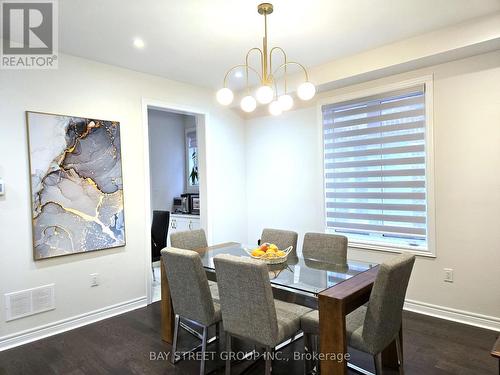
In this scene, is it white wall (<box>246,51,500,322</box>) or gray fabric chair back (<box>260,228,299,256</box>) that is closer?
white wall (<box>246,51,500,322</box>)

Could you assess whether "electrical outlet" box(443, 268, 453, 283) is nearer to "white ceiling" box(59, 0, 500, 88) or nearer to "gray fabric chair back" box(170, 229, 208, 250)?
"white ceiling" box(59, 0, 500, 88)

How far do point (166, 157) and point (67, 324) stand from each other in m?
3.39

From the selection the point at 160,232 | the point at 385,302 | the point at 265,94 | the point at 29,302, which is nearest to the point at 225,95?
the point at 265,94

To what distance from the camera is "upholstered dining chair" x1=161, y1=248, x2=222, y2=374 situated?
2.16 m

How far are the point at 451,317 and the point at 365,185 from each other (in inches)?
59.4

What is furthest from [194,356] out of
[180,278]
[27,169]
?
[27,169]

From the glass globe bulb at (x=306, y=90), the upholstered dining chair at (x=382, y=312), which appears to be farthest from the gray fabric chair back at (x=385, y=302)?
the glass globe bulb at (x=306, y=90)

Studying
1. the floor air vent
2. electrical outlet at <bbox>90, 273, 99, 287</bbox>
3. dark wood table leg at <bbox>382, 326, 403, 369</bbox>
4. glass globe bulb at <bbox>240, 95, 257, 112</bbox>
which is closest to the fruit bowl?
dark wood table leg at <bbox>382, 326, 403, 369</bbox>

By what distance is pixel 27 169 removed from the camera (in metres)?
2.87

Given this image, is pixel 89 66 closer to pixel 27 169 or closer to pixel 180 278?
pixel 27 169

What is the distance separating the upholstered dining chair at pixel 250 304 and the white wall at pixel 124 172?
1.90 m

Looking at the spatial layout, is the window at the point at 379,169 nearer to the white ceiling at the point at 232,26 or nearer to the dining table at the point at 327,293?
the white ceiling at the point at 232,26

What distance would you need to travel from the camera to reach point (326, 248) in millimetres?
2881

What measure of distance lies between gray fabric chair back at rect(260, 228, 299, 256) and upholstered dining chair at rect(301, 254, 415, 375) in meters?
1.17
